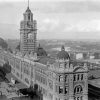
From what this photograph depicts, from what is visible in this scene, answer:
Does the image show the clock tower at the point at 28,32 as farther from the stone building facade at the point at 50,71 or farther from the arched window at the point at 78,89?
the arched window at the point at 78,89

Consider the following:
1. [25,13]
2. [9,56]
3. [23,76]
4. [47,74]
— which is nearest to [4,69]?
[9,56]

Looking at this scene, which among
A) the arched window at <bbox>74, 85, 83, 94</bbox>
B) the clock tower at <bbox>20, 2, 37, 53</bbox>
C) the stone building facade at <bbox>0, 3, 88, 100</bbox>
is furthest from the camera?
the clock tower at <bbox>20, 2, 37, 53</bbox>

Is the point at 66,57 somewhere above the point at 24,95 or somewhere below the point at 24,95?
above

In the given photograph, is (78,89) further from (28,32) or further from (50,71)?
(28,32)

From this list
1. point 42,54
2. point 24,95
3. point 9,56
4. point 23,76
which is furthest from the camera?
point 9,56

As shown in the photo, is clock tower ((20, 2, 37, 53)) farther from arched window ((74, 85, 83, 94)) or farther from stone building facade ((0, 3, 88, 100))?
arched window ((74, 85, 83, 94))

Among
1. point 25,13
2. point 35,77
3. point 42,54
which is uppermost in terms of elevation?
point 25,13

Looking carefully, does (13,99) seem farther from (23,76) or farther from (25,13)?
(25,13)

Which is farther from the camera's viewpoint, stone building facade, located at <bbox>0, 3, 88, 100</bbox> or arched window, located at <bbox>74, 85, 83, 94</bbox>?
arched window, located at <bbox>74, 85, 83, 94</bbox>

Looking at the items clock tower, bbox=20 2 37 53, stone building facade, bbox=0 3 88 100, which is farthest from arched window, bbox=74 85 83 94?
clock tower, bbox=20 2 37 53
